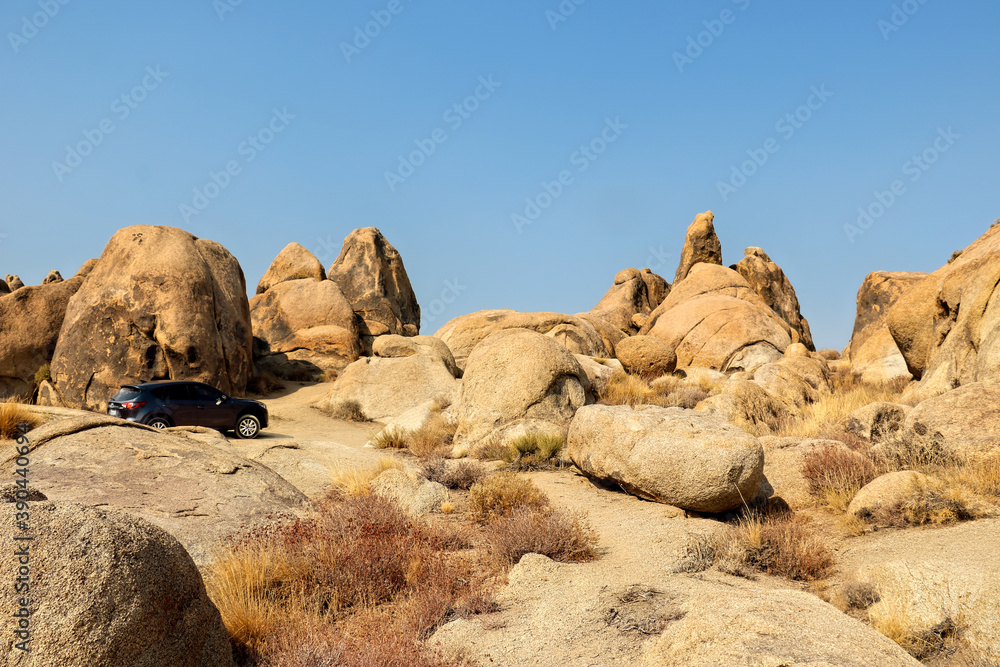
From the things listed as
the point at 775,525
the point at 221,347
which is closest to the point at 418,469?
the point at 775,525

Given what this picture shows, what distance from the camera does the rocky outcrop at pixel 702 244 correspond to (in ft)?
133

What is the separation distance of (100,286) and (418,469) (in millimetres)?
16989

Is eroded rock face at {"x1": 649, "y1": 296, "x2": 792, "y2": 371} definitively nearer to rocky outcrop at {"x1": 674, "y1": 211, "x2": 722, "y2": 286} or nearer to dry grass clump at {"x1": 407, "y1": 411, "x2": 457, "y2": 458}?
rocky outcrop at {"x1": 674, "y1": 211, "x2": 722, "y2": 286}

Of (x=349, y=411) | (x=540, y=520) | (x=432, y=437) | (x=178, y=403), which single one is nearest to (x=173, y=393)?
(x=178, y=403)

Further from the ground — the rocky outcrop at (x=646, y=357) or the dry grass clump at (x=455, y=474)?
the rocky outcrop at (x=646, y=357)

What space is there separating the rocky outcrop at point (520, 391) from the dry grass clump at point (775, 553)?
20.3 ft

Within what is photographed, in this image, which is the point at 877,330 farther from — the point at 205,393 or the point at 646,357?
the point at 205,393

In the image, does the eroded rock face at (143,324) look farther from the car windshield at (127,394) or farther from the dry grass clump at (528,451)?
the dry grass clump at (528,451)

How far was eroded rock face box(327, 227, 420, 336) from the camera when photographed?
39.8m

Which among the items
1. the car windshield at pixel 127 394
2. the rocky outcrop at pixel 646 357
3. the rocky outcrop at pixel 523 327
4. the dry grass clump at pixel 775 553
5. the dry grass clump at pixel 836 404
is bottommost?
the dry grass clump at pixel 775 553

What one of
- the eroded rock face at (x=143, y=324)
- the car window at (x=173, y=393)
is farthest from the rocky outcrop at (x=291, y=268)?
the car window at (x=173, y=393)

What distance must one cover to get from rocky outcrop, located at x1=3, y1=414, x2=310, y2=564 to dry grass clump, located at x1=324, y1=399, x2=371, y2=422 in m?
14.1

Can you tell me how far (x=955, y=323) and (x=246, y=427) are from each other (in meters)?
17.6

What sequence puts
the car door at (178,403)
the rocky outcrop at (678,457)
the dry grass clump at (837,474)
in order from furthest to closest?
the car door at (178,403) → the dry grass clump at (837,474) → the rocky outcrop at (678,457)
